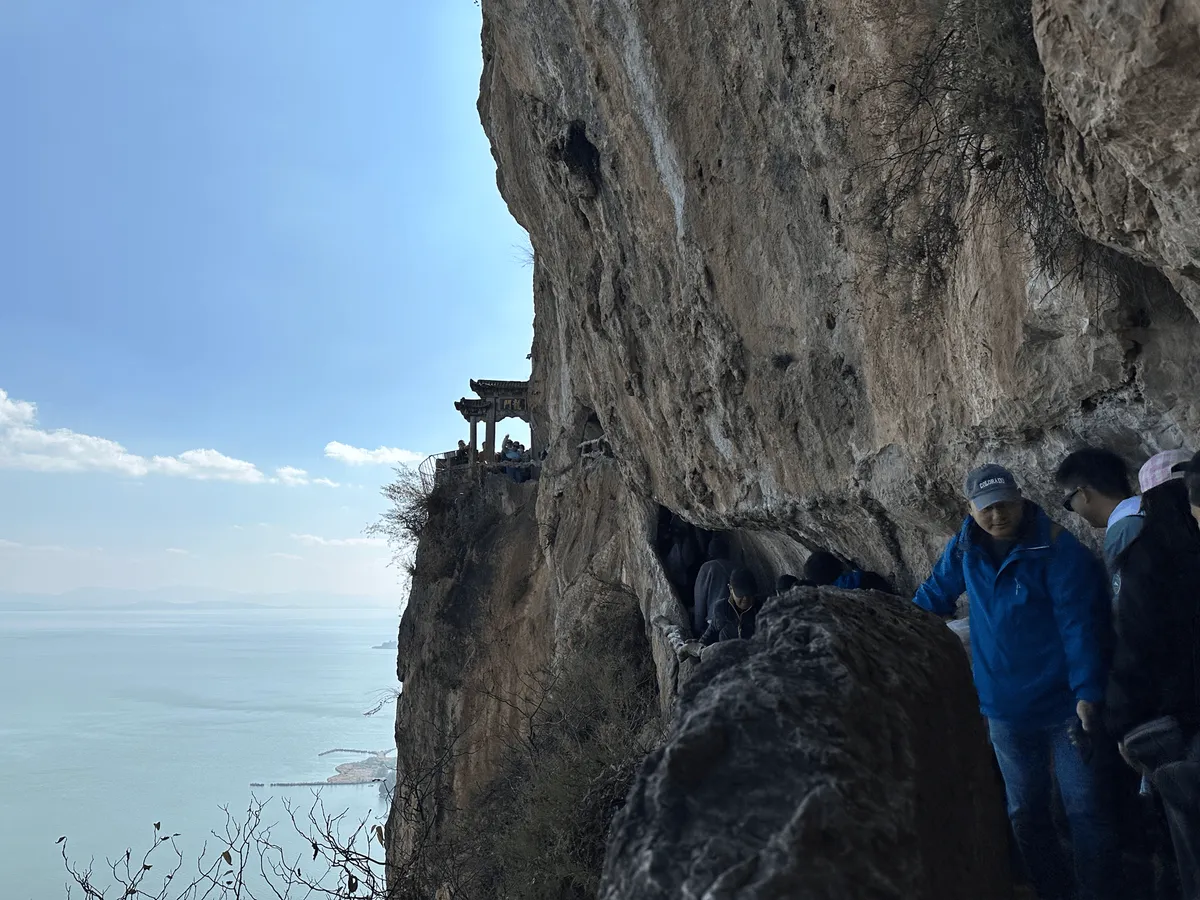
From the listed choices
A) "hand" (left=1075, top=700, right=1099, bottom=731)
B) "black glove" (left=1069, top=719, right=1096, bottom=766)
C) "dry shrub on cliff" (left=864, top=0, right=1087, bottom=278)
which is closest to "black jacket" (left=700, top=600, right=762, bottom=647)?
"dry shrub on cliff" (left=864, top=0, right=1087, bottom=278)

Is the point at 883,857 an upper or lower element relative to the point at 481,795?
upper

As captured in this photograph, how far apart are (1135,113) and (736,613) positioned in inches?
202

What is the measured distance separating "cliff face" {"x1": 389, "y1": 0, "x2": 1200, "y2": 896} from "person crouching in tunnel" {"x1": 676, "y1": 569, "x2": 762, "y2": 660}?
24.4 inches

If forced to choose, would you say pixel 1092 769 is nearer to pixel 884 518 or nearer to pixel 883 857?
pixel 883 857

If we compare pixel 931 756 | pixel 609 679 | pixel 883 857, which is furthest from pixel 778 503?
pixel 609 679

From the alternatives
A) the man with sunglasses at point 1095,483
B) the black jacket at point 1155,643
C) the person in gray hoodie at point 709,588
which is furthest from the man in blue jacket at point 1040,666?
the person in gray hoodie at point 709,588

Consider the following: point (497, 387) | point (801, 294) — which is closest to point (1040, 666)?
point (801, 294)

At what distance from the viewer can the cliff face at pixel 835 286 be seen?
81.3 inches

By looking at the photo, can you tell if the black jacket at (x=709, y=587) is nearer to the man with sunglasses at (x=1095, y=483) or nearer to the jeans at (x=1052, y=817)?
the man with sunglasses at (x=1095, y=483)

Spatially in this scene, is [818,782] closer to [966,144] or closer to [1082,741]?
[1082,741]

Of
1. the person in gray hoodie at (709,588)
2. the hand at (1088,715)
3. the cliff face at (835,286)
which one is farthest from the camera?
the person in gray hoodie at (709,588)

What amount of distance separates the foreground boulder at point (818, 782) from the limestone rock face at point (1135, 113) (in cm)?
142

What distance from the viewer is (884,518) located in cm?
532

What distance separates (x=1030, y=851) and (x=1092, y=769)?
0.37m
